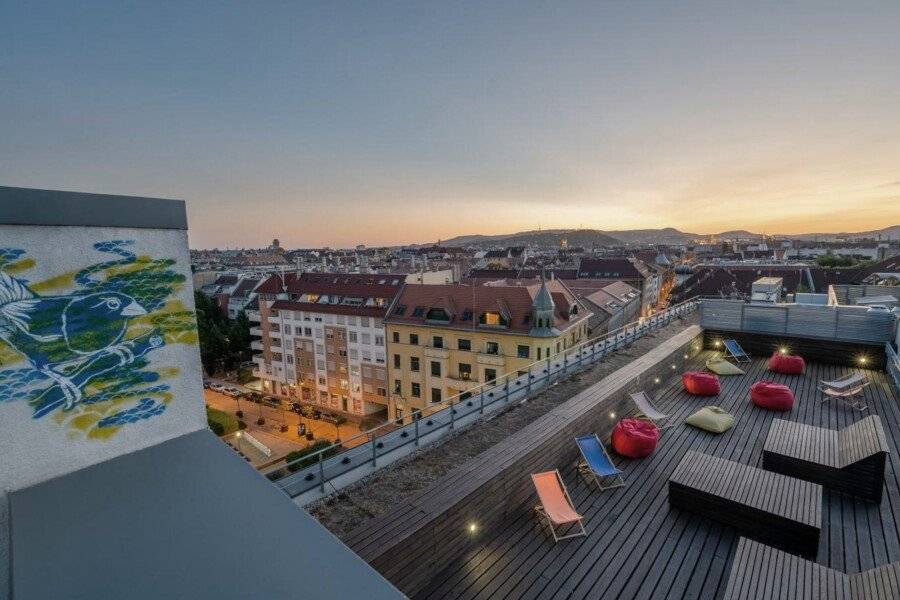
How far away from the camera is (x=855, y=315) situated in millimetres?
13164

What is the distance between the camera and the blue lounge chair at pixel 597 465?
695cm

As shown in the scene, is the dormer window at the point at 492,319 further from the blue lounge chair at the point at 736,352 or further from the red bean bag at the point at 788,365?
the red bean bag at the point at 788,365

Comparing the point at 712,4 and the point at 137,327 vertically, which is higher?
the point at 712,4

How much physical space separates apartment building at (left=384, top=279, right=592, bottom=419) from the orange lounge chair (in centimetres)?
2143

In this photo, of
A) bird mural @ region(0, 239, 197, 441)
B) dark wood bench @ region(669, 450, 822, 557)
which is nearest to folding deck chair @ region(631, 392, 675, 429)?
dark wood bench @ region(669, 450, 822, 557)

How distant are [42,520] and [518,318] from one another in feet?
93.3

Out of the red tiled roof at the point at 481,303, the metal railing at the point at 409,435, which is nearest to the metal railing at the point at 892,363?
the metal railing at the point at 409,435

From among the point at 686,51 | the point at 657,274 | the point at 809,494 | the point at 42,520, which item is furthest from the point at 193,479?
the point at 657,274

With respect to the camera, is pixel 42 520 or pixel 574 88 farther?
pixel 574 88

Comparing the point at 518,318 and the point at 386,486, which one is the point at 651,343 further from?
the point at 518,318

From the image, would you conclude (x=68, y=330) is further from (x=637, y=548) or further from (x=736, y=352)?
(x=736, y=352)

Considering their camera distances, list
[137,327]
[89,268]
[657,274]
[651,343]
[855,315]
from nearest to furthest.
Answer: [89,268]
[137,327]
[855,315]
[651,343]
[657,274]

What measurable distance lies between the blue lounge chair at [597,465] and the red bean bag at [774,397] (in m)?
5.74

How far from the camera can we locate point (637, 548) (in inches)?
223
